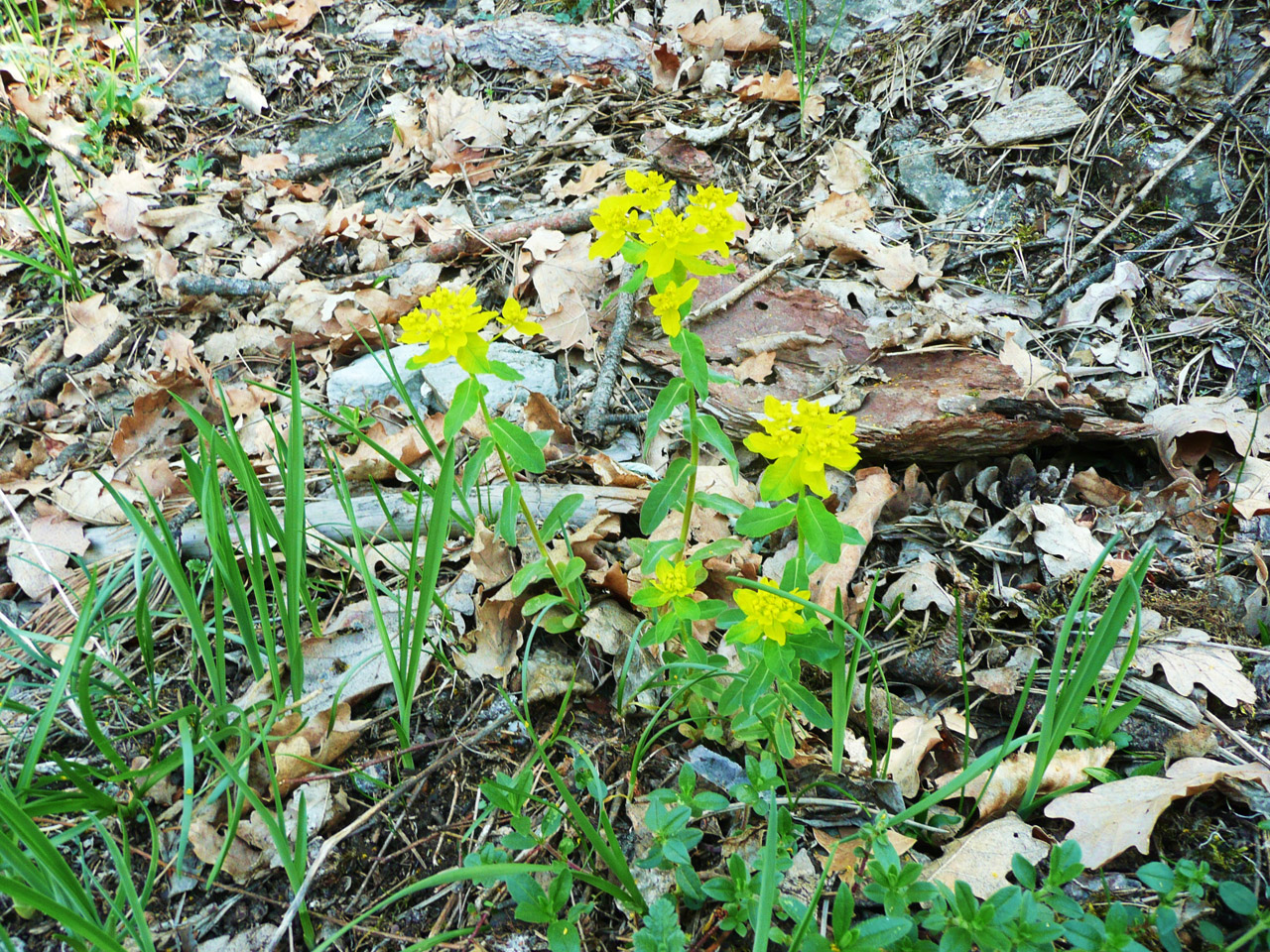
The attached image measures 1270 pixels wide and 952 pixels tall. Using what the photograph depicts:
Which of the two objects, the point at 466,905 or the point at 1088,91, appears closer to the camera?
the point at 466,905

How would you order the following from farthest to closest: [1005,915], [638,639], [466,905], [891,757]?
[638,639]
[891,757]
[466,905]
[1005,915]

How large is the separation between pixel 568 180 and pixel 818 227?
117 centimetres

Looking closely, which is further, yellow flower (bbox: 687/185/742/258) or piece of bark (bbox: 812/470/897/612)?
piece of bark (bbox: 812/470/897/612)

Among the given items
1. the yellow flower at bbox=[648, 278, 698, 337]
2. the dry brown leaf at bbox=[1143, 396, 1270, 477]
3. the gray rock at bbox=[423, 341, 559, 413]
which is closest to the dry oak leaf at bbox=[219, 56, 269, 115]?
the gray rock at bbox=[423, 341, 559, 413]

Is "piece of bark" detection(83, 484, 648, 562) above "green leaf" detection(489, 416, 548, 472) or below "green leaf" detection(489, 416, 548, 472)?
below

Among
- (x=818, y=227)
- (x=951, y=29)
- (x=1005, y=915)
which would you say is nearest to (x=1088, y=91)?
(x=951, y=29)

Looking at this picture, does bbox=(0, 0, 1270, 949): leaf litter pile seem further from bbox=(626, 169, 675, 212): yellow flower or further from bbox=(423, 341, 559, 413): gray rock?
bbox=(626, 169, 675, 212): yellow flower

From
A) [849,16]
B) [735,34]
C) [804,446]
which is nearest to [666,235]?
[804,446]

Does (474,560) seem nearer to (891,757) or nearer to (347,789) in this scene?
(347,789)

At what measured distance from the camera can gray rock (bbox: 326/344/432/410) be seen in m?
2.58

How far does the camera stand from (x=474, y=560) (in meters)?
1.94

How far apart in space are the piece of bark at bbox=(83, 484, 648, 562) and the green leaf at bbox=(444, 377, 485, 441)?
0.59 m

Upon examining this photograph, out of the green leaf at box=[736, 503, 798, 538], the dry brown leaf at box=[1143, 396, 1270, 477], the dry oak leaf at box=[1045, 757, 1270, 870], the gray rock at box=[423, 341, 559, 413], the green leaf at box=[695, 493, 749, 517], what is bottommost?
the dry oak leaf at box=[1045, 757, 1270, 870]

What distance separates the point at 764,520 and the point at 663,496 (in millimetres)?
247
